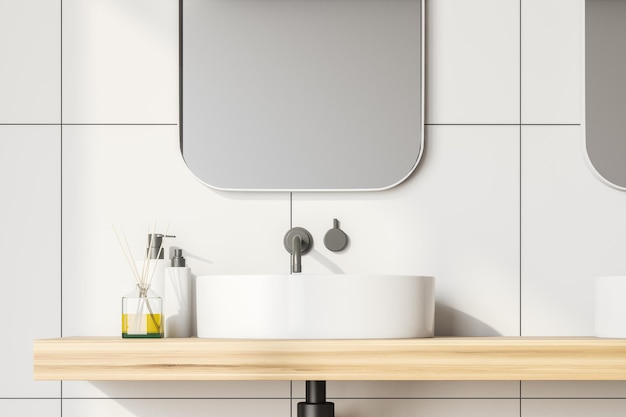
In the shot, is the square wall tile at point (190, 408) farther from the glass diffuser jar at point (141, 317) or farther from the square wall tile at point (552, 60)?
the square wall tile at point (552, 60)

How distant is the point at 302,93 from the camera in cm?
201

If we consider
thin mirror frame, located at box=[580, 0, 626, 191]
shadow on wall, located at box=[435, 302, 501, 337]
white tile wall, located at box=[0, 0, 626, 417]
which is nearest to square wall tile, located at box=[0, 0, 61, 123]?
white tile wall, located at box=[0, 0, 626, 417]

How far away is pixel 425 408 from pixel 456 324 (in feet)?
0.72

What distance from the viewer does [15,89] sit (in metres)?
2.02

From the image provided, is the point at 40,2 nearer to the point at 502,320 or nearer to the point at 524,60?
the point at 524,60

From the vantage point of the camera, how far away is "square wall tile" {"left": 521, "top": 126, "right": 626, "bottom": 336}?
1979 mm

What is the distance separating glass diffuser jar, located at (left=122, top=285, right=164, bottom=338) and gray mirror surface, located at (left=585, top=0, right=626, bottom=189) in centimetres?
112

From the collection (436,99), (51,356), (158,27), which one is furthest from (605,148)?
(51,356)

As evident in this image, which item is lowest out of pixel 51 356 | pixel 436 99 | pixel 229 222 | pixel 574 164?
pixel 51 356

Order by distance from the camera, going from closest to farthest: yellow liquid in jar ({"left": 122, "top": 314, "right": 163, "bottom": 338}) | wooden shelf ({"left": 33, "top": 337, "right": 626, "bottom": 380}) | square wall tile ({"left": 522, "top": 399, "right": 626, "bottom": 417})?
1. wooden shelf ({"left": 33, "top": 337, "right": 626, "bottom": 380})
2. yellow liquid in jar ({"left": 122, "top": 314, "right": 163, "bottom": 338})
3. square wall tile ({"left": 522, "top": 399, "right": 626, "bottom": 417})

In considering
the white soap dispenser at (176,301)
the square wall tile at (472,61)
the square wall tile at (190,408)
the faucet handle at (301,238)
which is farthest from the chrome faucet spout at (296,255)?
the square wall tile at (472,61)

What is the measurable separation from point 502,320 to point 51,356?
106cm

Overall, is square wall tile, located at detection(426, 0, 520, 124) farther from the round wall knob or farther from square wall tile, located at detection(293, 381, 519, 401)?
square wall tile, located at detection(293, 381, 519, 401)

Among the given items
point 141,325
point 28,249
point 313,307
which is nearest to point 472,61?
point 313,307
